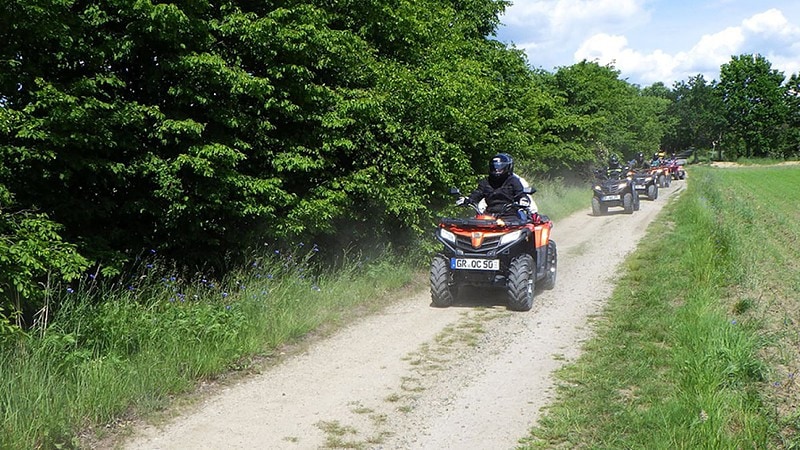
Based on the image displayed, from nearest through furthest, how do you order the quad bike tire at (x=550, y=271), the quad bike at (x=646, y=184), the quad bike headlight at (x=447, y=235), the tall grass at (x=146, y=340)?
1. the tall grass at (x=146, y=340)
2. the quad bike headlight at (x=447, y=235)
3. the quad bike tire at (x=550, y=271)
4. the quad bike at (x=646, y=184)

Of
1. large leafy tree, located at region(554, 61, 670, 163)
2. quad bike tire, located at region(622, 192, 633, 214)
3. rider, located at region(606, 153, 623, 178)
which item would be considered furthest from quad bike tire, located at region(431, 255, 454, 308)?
large leafy tree, located at region(554, 61, 670, 163)

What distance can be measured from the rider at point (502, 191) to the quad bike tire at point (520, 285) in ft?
3.56

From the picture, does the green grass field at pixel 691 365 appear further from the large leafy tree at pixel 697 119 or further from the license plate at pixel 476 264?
the large leafy tree at pixel 697 119

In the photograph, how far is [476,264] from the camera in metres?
Result: 8.79

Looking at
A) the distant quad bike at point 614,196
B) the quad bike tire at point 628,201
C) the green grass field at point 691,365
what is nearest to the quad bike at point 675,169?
the distant quad bike at point 614,196

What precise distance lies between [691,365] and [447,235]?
413 centimetres

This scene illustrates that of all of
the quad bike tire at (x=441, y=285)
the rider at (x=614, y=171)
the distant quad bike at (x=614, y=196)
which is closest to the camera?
the quad bike tire at (x=441, y=285)

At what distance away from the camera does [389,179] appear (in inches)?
424

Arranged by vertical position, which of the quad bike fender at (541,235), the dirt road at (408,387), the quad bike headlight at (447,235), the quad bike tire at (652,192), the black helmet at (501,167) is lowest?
the dirt road at (408,387)

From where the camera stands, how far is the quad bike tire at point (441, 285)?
8992mm

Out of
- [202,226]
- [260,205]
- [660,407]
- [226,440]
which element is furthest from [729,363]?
[202,226]

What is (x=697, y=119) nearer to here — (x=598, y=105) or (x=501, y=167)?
(x=598, y=105)

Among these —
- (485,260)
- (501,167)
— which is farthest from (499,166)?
(485,260)

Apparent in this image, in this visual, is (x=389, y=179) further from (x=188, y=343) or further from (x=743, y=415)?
(x=743, y=415)
